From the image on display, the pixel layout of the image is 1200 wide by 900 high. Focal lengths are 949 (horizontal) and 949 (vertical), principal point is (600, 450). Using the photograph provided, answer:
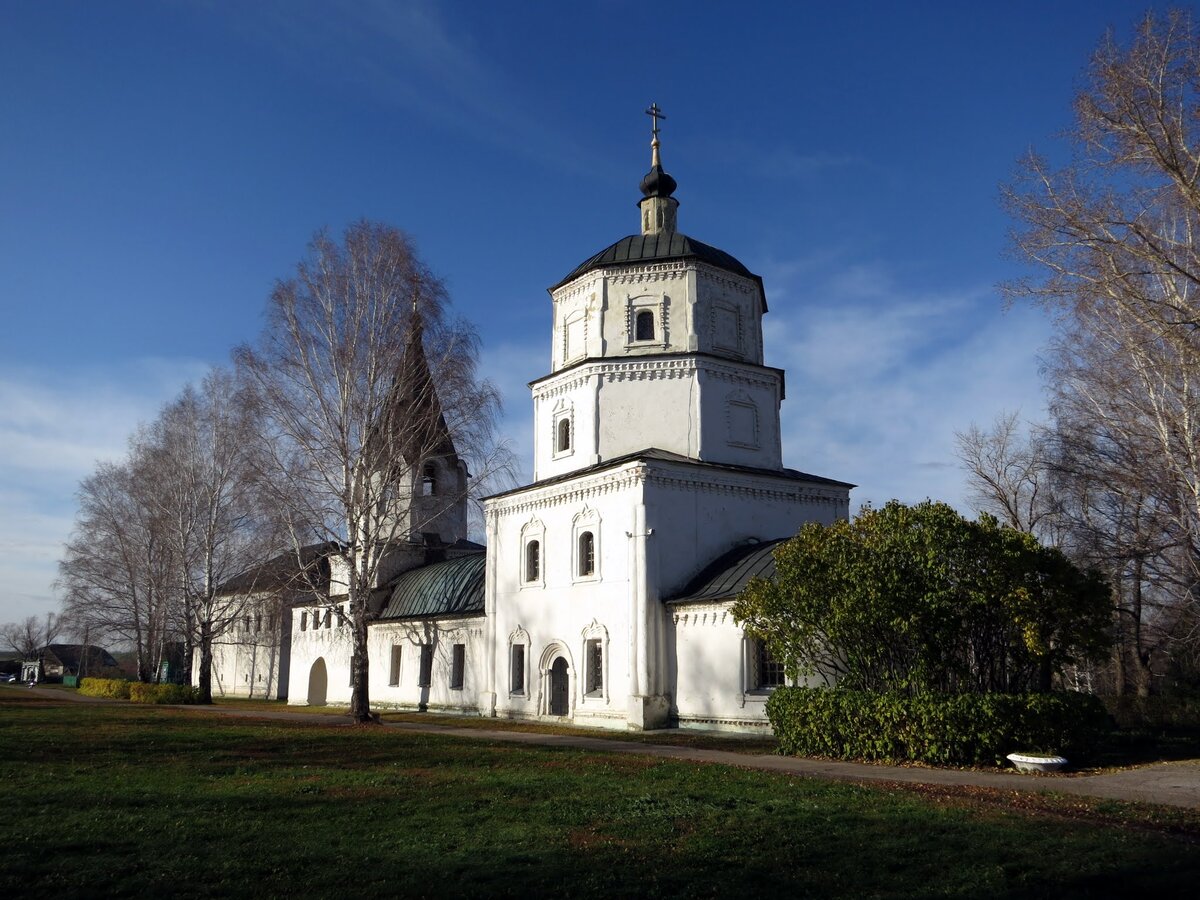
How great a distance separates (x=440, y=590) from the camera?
3328cm

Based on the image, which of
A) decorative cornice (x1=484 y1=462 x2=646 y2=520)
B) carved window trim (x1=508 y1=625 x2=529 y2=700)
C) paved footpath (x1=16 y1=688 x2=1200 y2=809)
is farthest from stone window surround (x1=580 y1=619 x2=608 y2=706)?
paved footpath (x1=16 y1=688 x2=1200 y2=809)

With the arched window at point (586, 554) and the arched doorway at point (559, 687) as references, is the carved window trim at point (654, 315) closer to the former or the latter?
the arched window at point (586, 554)

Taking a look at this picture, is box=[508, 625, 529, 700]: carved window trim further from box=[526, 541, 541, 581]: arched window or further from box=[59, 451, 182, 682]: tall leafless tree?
box=[59, 451, 182, 682]: tall leafless tree

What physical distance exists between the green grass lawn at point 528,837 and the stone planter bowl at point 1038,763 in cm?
347

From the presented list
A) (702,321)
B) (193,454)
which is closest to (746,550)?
(702,321)

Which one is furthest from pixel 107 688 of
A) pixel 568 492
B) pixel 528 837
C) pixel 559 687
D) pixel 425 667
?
pixel 528 837

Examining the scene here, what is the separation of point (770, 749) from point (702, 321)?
12373 millimetres

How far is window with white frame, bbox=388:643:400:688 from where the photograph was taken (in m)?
34.3

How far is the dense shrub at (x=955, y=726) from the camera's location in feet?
46.5

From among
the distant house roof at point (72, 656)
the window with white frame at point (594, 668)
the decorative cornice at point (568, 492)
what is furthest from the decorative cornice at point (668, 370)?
the distant house roof at point (72, 656)

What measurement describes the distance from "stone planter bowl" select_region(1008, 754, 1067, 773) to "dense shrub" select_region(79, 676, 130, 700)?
1385 inches

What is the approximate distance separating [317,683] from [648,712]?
2133 centimetres

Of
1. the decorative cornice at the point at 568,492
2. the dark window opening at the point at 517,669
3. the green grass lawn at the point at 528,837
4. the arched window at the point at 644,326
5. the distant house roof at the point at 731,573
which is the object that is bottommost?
the green grass lawn at the point at 528,837

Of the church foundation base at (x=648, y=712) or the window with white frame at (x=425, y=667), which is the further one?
the window with white frame at (x=425, y=667)
